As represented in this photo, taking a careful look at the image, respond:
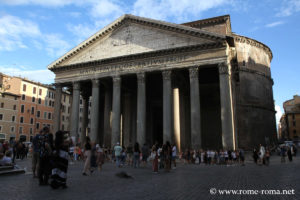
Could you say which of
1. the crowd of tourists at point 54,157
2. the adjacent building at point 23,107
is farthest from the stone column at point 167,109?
the adjacent building at point 23,107

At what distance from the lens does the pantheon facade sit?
797 inches

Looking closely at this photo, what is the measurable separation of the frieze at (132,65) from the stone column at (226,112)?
11.8 ft

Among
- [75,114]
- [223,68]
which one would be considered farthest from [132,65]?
[223,68]

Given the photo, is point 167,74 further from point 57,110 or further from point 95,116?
point 57,110

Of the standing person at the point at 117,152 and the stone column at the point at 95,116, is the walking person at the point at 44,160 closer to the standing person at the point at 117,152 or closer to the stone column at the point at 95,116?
the standing person at the point at 117,152

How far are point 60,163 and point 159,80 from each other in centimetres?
2300

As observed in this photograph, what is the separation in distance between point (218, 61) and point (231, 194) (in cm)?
1577

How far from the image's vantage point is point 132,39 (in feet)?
77.2

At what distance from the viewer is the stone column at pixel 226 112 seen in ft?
61.1

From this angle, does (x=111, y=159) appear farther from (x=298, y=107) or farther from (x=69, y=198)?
(x=298, y=107)

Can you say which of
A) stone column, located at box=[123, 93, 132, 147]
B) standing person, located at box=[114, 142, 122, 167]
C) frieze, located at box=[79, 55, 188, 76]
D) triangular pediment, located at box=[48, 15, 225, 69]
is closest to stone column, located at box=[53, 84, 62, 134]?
triangular pediment, located at box=[48, 15, 225, 69]

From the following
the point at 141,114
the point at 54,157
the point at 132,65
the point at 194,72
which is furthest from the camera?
the point at 132,65

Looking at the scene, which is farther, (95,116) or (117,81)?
(95,116)

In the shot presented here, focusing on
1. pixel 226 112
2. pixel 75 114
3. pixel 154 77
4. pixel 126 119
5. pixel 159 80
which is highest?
pixel 154 77
